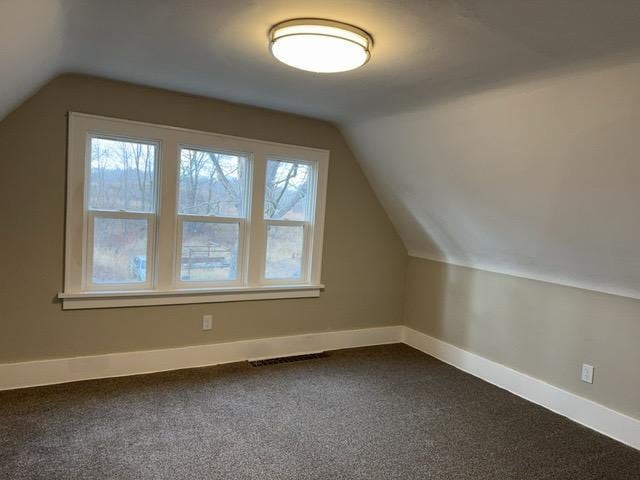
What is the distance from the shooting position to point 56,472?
7.10ft

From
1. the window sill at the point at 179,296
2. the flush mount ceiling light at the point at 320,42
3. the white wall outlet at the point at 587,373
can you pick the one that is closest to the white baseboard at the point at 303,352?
the white wall outlet at the point at 587,373

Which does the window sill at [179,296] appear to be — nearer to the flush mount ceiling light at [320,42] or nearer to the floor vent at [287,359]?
the floor vent at [287,359]

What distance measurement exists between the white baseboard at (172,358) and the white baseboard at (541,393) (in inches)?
25.3

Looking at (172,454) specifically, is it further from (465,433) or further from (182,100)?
(182,100)

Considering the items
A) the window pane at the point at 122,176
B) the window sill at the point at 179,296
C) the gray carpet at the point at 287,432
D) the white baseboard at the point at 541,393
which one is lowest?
the gray carpet at the point at 287,432

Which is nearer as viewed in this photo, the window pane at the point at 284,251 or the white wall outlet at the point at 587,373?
the white wall outlet at the point at 587,373

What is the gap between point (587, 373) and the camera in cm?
309

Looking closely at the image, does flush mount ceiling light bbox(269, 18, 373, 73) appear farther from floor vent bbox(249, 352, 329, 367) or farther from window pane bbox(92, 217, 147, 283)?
floor vent bbox(249, 352, 329, 367)

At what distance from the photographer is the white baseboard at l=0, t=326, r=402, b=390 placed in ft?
10.1

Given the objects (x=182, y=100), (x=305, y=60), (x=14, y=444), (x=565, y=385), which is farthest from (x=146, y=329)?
(x=565, y=385)

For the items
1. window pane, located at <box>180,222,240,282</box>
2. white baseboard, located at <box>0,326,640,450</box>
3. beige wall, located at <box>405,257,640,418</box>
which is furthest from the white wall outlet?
window pane, located at <box>180,222,240,282</box>

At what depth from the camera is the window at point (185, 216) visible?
3.19 metres

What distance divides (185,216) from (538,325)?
2.88 meters

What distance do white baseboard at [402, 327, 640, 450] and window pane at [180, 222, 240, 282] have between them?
2078 millimetres
